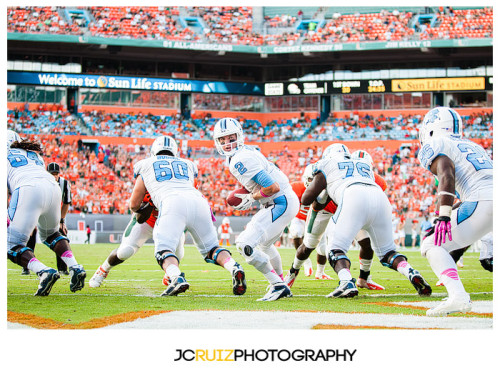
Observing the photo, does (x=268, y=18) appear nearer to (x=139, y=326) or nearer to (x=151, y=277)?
(x=151, y=277)

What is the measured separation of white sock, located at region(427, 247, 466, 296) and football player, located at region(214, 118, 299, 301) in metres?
1.81

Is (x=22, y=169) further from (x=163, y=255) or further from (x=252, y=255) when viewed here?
(x=252, y=255)

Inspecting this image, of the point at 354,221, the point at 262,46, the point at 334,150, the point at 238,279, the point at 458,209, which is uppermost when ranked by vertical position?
the point at 262,46

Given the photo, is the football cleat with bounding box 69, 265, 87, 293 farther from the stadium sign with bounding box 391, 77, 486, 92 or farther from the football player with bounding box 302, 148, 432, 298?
the stadium sign with bounding box 391, 77, 486, 92

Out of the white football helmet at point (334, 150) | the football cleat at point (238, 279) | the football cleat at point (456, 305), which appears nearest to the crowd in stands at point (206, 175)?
the white football helmet at point (334, 150)

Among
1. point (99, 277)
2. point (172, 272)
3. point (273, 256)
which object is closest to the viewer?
point (172, 272)

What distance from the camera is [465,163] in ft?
17.6

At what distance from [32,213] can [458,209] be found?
4.04 meters

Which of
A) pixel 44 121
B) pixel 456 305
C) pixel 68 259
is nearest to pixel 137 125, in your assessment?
pixel 44 121

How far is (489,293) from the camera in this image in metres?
7.37

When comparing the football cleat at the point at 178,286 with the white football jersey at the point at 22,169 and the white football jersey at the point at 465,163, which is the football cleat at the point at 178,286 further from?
the white football jersey at the point at 465,163

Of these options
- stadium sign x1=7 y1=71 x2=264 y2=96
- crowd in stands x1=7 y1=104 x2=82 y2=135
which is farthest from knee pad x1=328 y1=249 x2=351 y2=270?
stadium sign x1=7 y1=71 x2=264 y2=96
